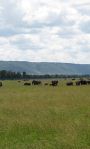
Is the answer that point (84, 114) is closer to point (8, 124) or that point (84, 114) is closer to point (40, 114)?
point (40, 114)

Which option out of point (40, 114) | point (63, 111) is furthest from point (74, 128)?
point (63, 111)

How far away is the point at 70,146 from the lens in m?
12.9

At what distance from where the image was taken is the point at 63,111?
2278 centimetres

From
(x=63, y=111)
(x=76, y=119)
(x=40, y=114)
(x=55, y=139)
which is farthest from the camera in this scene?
(x=63, y=111)

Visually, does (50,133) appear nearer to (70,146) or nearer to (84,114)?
(70,146)

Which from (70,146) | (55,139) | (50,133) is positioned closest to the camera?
(70,146)

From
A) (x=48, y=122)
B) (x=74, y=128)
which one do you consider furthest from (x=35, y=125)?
(x=74, y=128)

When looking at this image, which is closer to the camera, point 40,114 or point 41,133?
point 41,133

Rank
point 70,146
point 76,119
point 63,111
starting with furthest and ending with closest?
point 63,111 → point 76,119 → point 70,146

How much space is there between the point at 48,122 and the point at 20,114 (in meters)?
3.69

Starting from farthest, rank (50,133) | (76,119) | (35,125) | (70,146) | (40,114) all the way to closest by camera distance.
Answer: (40,114), (76,119), (35,125), (50,133), (70,146)

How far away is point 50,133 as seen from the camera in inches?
613

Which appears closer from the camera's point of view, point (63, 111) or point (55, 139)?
point (55, 139)

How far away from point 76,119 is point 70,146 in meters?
6.29
